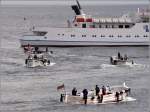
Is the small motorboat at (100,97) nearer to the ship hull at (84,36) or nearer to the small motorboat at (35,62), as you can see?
the small motorboat at (35,62)

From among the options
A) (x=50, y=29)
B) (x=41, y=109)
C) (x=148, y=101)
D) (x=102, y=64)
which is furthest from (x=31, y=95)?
(x=50, y=29)

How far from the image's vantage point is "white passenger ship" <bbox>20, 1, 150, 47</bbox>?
11275 cm

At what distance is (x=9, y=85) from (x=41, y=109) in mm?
12630

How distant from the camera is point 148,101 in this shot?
6084 cm

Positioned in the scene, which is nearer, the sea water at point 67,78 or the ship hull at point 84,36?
the sea water at point 67,78

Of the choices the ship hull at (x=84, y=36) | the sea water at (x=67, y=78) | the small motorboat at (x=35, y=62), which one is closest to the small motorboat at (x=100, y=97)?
the sea water at (x=67, y=78)

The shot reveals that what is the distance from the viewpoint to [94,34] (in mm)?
113125

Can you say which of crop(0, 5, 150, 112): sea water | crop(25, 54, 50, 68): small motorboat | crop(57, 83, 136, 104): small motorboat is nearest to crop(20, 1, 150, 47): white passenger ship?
crop(0, 5, 150, 112): sea water

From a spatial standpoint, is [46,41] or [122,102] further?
[46,41]

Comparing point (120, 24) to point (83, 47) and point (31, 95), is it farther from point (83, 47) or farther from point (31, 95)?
point (31, 95)

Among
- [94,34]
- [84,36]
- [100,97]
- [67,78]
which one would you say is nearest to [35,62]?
[67,78]

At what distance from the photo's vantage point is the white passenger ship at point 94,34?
11275 centimetres

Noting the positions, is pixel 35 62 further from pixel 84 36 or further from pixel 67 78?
pixel 84 36

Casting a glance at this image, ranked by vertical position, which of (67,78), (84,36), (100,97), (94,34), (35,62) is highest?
(94,34)
